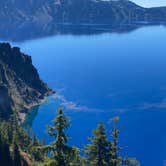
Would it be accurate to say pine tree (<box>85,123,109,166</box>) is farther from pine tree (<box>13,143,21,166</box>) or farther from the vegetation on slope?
pine tree (<box>13,143,21,166</box>)

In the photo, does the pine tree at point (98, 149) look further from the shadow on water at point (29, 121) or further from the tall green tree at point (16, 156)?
the shadow on water at point (29, 121)

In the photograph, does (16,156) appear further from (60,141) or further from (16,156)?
(60,141)

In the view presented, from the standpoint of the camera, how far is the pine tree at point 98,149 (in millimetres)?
46500

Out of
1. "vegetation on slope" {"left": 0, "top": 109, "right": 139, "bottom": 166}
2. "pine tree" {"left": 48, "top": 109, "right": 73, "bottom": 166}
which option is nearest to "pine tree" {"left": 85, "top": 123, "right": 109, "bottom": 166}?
"vegetation on slope" {"left": 0, "top": 109, "right": 139, "bottom": 166}

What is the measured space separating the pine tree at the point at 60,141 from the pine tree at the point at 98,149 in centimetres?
694

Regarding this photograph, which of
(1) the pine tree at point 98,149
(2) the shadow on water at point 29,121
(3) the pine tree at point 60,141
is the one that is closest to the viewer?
(3) the pine tree at point 60,141

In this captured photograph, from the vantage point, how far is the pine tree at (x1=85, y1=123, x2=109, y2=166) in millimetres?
46500

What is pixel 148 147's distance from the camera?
150m

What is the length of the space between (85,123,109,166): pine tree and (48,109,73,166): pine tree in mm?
6942

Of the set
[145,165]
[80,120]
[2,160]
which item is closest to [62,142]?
[2,160]

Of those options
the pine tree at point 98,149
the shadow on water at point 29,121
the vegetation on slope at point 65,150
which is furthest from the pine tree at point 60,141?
the shadow on water at point 29,121

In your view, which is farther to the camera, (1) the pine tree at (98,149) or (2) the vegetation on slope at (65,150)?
(1) the pine tree at (98,149)

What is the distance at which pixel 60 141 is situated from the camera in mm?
39000

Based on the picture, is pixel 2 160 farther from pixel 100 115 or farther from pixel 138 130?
pixel 100 115
